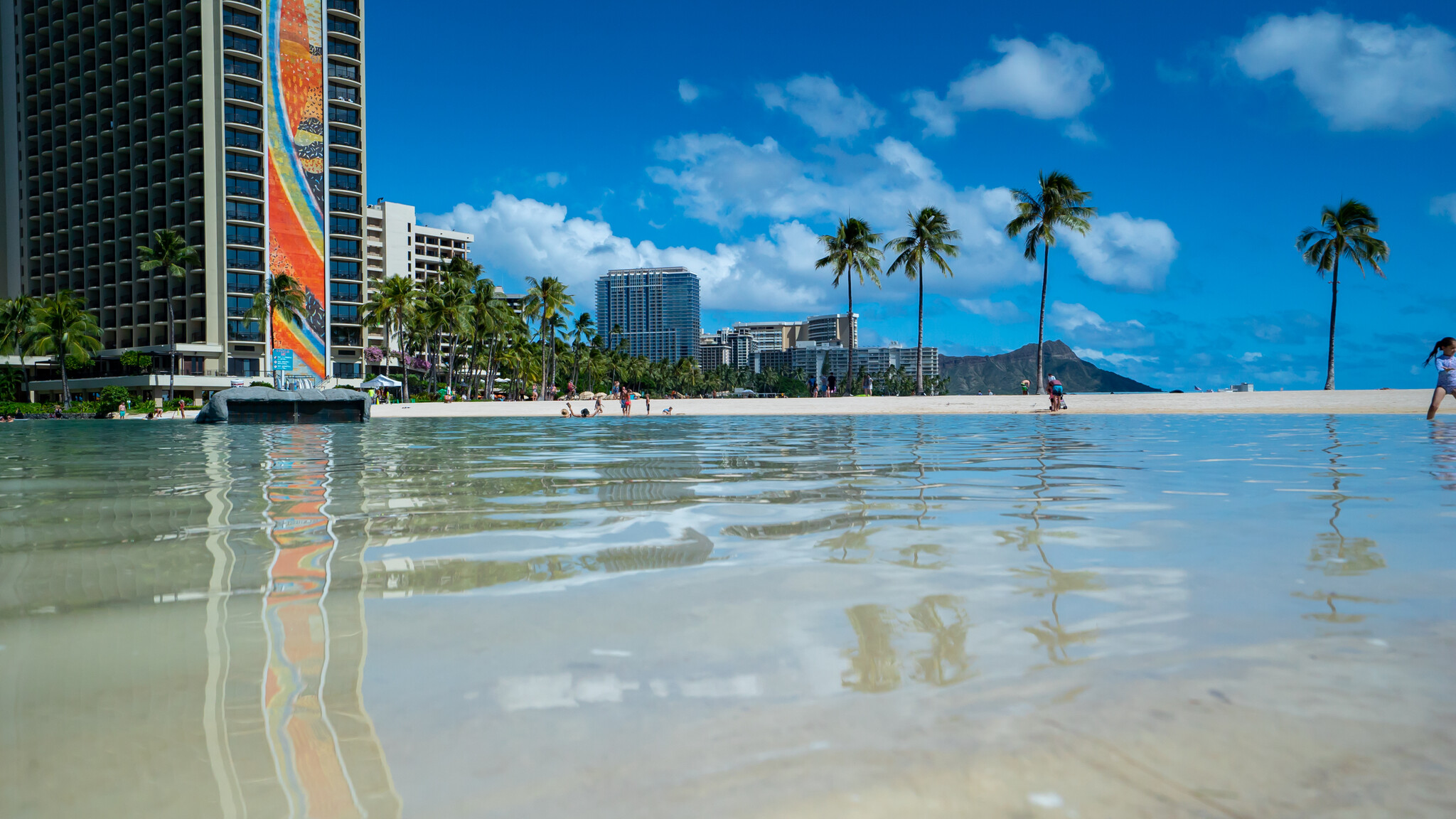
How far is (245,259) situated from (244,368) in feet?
36.0

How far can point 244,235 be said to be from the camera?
267 feet

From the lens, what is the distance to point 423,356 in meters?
96.8

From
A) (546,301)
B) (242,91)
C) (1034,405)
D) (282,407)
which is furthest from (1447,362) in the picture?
(242,91)

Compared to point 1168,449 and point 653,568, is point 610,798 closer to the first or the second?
point 653,568

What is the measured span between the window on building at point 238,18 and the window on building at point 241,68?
10.8 feet

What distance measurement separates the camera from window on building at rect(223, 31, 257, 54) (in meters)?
80.6

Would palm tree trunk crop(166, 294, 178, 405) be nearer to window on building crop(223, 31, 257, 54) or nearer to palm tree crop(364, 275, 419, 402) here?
palm tree crop(364, 275, 419, 402)

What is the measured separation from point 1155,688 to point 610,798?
1347 millimetres

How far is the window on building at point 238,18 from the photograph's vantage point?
80.5 m

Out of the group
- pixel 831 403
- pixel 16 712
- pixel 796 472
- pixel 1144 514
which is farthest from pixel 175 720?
pixel 831 403

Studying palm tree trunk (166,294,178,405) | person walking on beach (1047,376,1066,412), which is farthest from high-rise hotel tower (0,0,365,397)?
person walking on beach (1047,376,1066,412)

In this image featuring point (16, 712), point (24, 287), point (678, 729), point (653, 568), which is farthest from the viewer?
point (24, 287)

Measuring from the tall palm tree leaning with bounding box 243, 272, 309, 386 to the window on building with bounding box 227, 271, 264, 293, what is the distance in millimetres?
505

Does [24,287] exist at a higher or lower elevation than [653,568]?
higher
